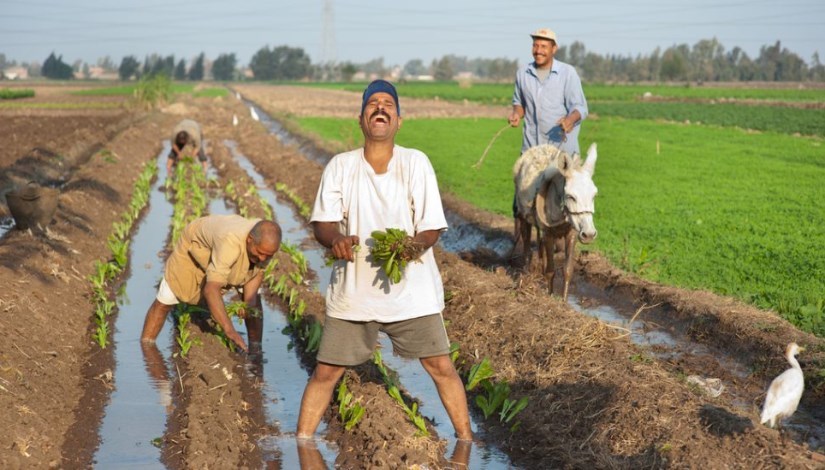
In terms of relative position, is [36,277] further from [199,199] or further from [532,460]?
[199,199]

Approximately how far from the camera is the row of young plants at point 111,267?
7809 mm

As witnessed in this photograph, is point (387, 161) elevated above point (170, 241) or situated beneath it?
elevated above

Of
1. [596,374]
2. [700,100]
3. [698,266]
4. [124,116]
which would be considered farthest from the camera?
[700,100]

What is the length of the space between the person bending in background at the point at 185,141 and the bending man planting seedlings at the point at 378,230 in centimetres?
1156

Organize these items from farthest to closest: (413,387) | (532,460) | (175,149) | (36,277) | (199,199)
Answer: (175,149), (199,199), (36,277), (413,387), (532,460)

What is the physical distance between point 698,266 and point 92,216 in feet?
25.2

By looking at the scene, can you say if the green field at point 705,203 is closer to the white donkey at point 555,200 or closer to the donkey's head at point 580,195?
the white donkey at point 555,200

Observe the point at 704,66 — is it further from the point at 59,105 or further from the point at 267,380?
the point at 267,380

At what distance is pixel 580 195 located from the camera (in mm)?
7645

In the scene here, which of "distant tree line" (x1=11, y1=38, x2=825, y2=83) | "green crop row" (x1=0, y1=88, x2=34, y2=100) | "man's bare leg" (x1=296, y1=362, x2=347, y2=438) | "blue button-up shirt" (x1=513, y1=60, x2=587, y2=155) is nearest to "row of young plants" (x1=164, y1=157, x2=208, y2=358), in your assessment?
"man's bare leg" (x1=296, y1=362, x2=347, y2=438)

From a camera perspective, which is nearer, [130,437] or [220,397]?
[130,437]

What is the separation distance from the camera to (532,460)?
5375 millimetres

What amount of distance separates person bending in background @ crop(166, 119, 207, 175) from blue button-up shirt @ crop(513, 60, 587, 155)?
8456 millimetres

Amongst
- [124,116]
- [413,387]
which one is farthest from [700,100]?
[413,387]
